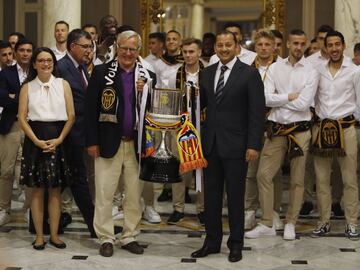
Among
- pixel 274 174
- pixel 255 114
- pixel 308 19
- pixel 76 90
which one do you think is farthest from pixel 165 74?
pixel 308 19

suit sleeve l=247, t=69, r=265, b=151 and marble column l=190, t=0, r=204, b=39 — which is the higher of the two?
marble column l=190, t=0, r=204, b=39

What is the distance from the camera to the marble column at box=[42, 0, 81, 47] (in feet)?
26.6

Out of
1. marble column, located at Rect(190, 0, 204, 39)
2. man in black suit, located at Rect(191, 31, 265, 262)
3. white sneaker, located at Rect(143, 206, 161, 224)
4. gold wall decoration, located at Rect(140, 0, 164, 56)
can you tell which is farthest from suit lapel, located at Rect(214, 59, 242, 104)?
marble column, located at Rect(190, 0, 204, 39)

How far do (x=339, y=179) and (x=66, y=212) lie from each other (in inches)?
111

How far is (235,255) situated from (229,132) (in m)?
0.97

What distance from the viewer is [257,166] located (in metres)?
6.59

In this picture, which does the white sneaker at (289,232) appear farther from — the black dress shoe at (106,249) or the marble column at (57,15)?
the marble column at (57,15)

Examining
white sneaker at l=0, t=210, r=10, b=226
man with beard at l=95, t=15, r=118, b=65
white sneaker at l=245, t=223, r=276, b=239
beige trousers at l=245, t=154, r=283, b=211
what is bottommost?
white sneaker at l=245, t=223, r=276, b=239

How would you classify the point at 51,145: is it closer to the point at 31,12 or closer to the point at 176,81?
the point at 176,81

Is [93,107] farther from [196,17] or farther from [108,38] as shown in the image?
[196,17]

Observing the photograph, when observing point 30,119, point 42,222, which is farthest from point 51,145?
point 42,222

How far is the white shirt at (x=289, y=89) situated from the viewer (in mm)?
5898

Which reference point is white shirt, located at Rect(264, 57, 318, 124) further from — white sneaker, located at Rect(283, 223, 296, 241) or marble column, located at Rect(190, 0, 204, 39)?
marble column, located at Rect(190, 0, 204, 39)

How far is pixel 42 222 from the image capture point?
5.66 metres
